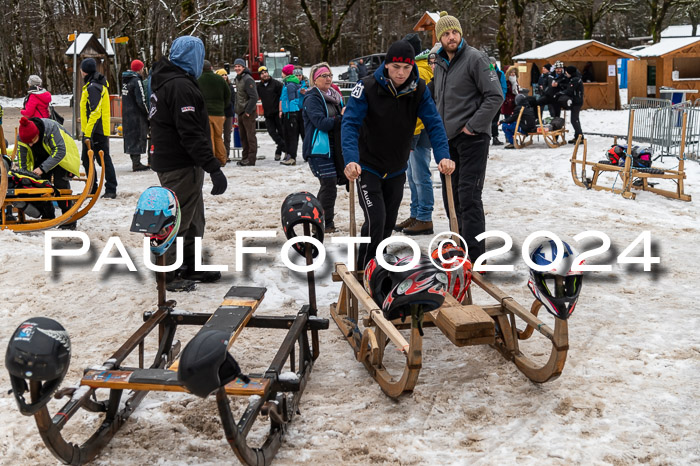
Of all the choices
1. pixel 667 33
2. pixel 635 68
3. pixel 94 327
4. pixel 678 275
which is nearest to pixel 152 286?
pixel 94 327

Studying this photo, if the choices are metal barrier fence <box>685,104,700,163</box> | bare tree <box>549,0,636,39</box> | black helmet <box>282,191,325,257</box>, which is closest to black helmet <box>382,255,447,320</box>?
black helmet <box>282,191,325,257</box>

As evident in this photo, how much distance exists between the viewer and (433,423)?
348cm

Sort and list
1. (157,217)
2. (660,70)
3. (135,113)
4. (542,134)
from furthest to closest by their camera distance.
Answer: (660,70)
(542,134)
(135,113)
(157,217)

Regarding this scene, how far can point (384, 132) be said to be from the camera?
4.82 metres

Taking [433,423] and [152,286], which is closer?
[433,423]

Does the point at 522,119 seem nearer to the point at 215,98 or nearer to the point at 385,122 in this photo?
the point at 215,98

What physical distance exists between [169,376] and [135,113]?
9.40 metres

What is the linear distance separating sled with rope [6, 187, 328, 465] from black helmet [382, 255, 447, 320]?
1.84 feet

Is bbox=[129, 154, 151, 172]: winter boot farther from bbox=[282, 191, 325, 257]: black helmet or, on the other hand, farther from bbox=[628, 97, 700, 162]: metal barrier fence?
bbox=[282, 191, 325, 257]: black helmet

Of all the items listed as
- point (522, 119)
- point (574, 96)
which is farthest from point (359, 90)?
point (574, 96)

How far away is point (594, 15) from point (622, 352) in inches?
1505

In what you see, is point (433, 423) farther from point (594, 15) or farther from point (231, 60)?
point (231, 60)

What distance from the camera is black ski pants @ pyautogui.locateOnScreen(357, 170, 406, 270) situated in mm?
4930

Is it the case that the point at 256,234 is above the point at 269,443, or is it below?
above
